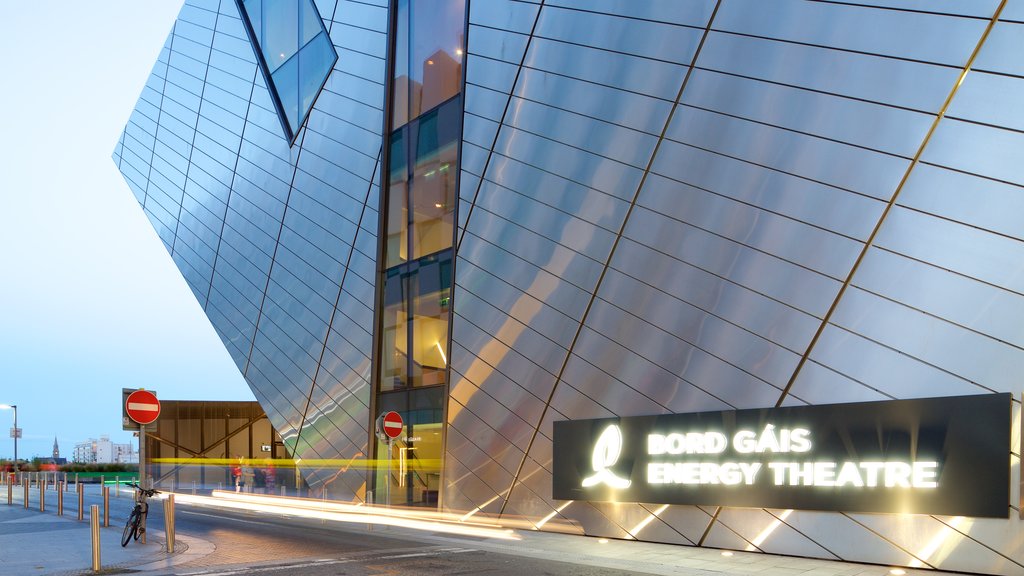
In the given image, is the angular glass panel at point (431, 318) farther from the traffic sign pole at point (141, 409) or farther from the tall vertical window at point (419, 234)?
the traffic sign pole at point (141, 409)

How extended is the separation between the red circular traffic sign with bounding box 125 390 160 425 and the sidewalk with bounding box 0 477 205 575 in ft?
6.94

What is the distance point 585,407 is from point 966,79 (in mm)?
8346

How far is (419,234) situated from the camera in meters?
21.9

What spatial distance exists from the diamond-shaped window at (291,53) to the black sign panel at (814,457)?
54.4 ft

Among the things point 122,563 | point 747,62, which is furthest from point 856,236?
point 122,563

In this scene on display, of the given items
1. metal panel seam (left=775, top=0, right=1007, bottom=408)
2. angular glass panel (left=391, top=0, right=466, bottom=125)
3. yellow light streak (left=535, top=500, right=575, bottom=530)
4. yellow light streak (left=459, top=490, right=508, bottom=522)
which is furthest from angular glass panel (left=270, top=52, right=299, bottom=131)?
metal panel seam (left=775, top=0, right=1007, bottom=408)

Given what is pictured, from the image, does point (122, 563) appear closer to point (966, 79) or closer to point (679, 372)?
point (679, 372)

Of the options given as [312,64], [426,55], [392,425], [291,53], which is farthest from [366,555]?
[291,53]

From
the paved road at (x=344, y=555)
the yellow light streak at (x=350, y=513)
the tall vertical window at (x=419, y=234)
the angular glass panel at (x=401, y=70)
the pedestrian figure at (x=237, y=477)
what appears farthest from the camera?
the pedestrian figure at (x=237, y=477)

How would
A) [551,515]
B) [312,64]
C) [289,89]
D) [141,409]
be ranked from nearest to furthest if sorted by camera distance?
[141,409]
[551,515]
[312,64]
[289,89]

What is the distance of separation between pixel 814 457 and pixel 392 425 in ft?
32.7

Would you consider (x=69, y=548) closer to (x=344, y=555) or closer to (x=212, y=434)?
(x=344, y=555)

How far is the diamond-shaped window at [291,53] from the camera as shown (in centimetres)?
2644

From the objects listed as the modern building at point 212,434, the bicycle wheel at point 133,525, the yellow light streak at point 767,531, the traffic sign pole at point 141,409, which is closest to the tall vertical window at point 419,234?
the bicycle wheel at point 133,525
